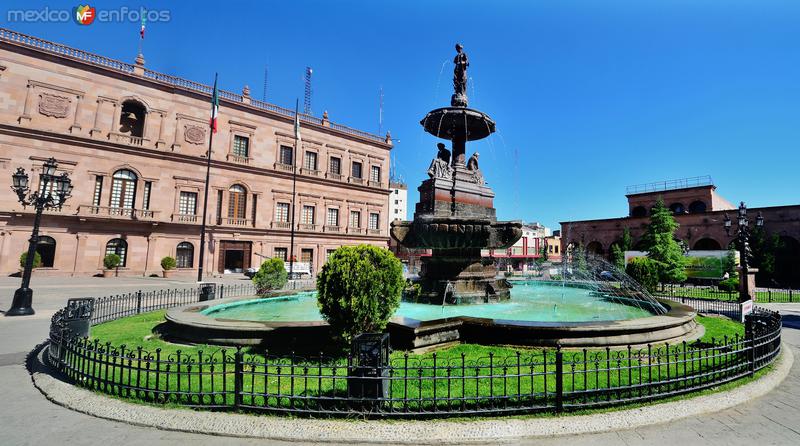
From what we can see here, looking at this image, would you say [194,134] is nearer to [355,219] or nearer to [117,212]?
[117,212]

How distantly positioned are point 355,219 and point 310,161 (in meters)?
8.31

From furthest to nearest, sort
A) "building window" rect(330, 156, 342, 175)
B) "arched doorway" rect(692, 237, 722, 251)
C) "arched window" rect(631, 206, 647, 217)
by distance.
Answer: "arched window" rect(631, 206, 647, 217) → "building window" rect(330, 156, 342, 175) → "arched doorway" rect(692, 237, 722, 251)

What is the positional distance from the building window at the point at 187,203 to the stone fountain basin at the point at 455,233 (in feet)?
90.9

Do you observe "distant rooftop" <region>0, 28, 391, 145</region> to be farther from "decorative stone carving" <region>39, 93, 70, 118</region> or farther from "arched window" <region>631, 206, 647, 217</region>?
"arched window" <region>631, 206, 647, 217</region>

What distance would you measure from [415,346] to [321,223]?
3417 cm

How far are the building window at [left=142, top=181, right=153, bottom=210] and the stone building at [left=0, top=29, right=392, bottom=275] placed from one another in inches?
3.2

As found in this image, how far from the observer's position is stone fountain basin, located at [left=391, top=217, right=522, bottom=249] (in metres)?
9.77

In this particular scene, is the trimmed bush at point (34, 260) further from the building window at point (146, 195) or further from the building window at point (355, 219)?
the building window at point (355, 219)

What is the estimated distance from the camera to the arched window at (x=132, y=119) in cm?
3033

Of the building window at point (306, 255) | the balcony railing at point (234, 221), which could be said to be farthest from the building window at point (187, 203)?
the building window at point (306, 255)

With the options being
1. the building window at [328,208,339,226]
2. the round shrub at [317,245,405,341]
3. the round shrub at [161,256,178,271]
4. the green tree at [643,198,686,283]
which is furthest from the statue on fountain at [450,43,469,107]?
the building window at [328,208,339,226]

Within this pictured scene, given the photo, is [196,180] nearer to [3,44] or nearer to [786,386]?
[3,44]

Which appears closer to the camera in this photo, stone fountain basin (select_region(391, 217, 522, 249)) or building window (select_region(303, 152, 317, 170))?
stone fountain basin (select_region(391, 217, 522, 249))

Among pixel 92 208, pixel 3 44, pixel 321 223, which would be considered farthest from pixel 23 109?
pixel 321 223
